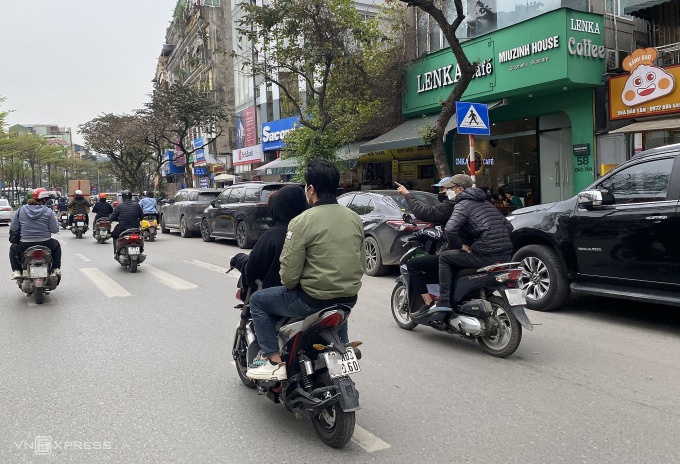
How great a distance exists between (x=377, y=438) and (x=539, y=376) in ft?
6.24

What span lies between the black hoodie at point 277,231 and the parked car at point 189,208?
1538 centimetres

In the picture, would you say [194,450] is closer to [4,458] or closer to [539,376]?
[4,458]

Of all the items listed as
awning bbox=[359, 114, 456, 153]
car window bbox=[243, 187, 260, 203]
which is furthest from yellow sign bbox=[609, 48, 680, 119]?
car window bbox=[243, 187, 260, 203]

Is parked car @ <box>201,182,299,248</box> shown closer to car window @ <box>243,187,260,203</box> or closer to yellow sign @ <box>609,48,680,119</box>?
car window @ <box>243,187,260,203</box>

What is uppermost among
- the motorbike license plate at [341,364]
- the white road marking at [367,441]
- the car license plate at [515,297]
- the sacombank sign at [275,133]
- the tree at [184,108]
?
the tree at [184,108]

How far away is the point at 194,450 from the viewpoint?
3.49m

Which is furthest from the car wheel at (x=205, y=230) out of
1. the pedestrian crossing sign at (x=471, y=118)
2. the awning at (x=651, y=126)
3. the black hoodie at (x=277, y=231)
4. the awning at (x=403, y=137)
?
the black hoodie at (x=277, y=231)

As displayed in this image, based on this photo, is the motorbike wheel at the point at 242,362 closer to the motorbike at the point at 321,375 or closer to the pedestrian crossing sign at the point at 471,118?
the motorbike at the point at 321,375

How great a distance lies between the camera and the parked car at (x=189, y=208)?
19391 millimetres

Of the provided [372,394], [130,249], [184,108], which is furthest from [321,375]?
[184,108]

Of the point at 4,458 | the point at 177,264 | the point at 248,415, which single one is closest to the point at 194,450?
the point at 248,415

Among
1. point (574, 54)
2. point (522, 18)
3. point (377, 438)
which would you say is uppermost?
point (522, 18)

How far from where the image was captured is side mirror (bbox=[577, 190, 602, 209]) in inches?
246

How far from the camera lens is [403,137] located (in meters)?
17.2
